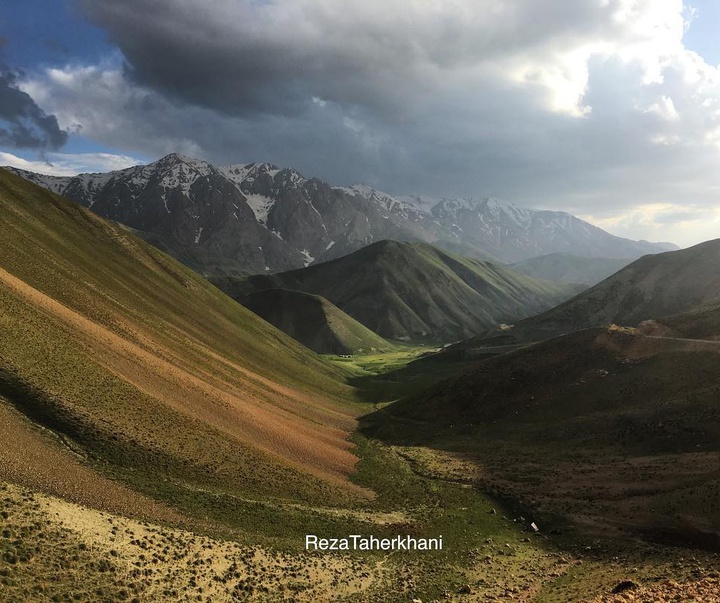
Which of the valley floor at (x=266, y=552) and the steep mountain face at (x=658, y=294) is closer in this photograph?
the valley floor at (x=266, y=552)

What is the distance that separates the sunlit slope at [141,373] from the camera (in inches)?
1791

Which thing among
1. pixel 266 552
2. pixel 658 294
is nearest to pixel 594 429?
pixel 266 552

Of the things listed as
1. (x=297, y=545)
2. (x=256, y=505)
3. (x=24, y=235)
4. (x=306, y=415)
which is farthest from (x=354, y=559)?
(x=24, y=235)

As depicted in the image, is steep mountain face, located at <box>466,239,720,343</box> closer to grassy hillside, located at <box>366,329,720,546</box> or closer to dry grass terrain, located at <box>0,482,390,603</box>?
grassy hillside, located at <box>366,329,720,546</box>

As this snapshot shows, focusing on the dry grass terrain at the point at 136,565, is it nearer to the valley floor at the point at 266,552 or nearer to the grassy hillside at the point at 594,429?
the valley floor at the point at 266,552

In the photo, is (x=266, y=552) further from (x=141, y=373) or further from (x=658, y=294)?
(x=658, y=294)

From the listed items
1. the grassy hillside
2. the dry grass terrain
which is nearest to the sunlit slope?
the dry grass terrain

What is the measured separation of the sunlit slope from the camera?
45500 millimetres

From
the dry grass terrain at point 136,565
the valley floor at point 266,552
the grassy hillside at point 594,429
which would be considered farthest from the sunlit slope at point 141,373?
the grassy hillside at point 594,429

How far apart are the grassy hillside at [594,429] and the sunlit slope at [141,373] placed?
64.2ft

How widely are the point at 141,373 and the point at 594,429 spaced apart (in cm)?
6180

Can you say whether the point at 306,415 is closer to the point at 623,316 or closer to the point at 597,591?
the point at 597,591

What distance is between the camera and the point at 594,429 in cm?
6819

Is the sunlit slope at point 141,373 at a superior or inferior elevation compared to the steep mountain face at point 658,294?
inferior
